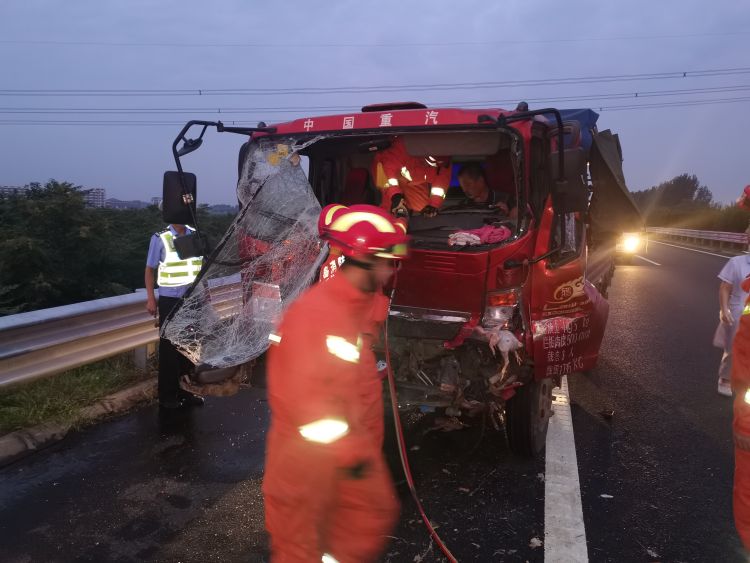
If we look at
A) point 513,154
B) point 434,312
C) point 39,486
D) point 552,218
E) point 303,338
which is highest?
point 513,154

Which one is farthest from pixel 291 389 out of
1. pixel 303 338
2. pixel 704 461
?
pixel 704 461

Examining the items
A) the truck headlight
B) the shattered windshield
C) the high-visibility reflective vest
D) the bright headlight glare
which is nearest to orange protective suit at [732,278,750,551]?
the truck headlight

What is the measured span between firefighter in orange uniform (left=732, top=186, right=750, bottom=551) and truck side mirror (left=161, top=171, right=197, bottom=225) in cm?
348

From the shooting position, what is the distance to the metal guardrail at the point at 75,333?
4.20 meters

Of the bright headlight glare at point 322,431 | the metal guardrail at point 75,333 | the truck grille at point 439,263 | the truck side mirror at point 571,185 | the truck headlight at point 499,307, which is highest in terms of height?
the truck side mirror at point 571,185

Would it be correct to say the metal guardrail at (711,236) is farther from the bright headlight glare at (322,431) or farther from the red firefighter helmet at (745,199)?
the bright headlight glare at (322,431)

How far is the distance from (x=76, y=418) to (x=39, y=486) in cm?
92

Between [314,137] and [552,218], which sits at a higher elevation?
[314,137]

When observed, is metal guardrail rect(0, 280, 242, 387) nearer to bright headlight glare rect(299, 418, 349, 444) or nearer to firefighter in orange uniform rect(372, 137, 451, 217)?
firefighter in orange uniform rect(372, 137, 451, 217)

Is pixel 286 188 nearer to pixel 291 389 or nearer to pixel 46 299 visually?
pixel 291 389

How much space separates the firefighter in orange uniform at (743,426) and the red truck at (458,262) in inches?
50.7

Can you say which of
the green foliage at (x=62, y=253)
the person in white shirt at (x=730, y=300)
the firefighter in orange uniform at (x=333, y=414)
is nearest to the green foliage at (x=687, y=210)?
the person in white shirt at (x=730, y=300)

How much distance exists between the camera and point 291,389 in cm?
192

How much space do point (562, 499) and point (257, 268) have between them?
2.55m
